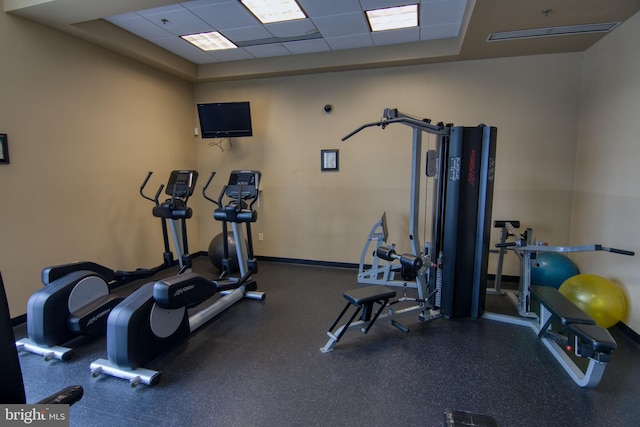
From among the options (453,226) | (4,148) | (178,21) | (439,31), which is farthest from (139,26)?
(453,226)

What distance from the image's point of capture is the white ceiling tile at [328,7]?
10.4 feet

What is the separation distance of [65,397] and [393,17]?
4.04m

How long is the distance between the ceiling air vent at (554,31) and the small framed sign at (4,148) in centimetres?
481

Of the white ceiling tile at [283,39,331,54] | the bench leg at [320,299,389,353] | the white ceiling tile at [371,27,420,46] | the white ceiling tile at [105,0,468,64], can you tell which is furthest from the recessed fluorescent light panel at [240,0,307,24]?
the bench leg at [320,299,389,353]

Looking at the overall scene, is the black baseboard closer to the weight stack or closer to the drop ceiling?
the weight stack

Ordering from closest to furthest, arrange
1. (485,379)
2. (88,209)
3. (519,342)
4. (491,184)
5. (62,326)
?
(485,379) → (62,326) → (519,342) → (491,184) → (88,209)

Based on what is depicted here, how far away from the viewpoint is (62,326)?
2641 millimetres

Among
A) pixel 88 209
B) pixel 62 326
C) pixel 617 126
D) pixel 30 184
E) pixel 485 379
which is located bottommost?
pixel 485 379

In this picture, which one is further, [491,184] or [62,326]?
[491,184]

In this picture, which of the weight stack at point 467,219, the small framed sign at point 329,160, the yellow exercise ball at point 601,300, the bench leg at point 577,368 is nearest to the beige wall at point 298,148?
the small framed sign at point 329,160

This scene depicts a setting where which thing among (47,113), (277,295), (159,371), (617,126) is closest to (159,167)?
(47,113)

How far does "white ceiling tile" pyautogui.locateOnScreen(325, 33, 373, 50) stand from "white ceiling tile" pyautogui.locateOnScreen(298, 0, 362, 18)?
2.05 feet

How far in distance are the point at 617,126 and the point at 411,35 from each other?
234 cm

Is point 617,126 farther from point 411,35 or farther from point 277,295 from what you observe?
point 277,295
